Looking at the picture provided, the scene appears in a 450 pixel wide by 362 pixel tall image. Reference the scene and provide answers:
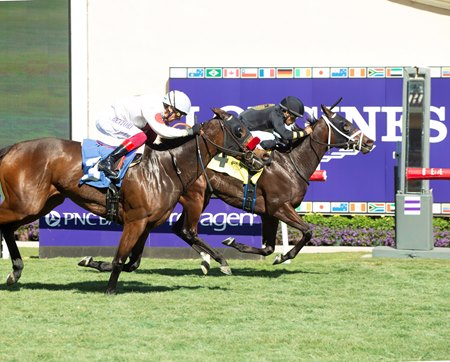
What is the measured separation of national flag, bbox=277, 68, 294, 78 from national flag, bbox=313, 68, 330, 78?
0.39 metres

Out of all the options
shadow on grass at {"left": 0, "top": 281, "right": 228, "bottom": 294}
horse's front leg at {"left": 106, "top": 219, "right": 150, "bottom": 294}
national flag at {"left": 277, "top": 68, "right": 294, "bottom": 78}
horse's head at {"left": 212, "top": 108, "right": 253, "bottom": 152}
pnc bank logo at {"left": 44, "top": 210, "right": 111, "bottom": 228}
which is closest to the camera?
horse's front leg at {"left": 106, "top": 219, "right": 150, "bottom": 294}

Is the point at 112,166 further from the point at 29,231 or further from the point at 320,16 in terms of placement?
the point at 320,16

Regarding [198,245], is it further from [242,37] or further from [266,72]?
[242,37]

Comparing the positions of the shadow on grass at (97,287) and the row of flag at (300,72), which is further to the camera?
the row of flag at (300,72)

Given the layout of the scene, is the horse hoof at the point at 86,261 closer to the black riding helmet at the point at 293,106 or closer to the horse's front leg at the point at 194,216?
the horse's front leg at the point at 194,216

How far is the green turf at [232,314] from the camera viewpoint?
8750mm

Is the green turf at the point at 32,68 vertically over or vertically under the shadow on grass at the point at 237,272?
over

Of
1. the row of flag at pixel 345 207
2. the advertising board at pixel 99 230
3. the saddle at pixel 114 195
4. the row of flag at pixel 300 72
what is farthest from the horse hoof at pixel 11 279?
the row of flag at pixel 300 72

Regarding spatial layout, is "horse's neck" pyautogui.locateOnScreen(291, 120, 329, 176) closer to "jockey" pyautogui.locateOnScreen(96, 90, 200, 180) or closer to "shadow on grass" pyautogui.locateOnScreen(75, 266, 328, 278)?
"shadow on grass" pyautogui.locateOnScreen(75, 266, 328, 278)

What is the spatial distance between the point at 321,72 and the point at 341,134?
524cm

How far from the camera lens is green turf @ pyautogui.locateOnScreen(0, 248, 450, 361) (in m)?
8.75

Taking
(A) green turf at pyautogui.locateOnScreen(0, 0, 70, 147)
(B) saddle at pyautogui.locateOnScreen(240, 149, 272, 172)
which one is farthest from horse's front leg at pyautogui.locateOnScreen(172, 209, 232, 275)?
(A) green turf at pyautogui.locateOnScreen(0, 0, 70, 147)

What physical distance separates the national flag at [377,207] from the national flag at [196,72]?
3.55 meters

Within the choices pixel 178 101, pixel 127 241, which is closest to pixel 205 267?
pixel 127 241
